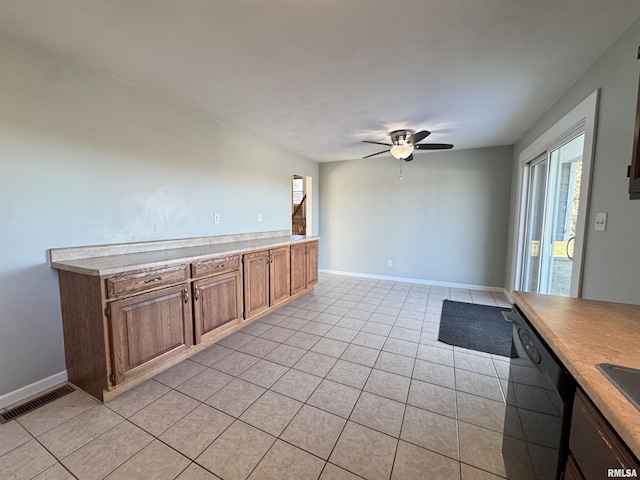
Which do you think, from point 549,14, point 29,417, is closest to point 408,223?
point 549,14

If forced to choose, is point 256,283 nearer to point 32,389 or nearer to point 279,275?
point 279,275

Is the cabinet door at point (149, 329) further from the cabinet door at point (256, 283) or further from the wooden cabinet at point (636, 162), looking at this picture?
the wooden cabinet at point (636, 162)

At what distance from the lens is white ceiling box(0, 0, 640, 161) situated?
4.75ft

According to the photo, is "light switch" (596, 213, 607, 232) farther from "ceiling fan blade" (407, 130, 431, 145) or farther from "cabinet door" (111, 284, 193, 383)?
"cabinet door" (111, 284, 193, 383)

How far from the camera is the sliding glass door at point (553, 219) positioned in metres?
2.50

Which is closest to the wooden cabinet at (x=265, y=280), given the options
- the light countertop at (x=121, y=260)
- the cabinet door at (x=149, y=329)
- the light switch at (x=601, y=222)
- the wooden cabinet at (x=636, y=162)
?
the light countertop at (x=121, y=260)

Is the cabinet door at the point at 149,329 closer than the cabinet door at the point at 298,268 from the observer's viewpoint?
Yes

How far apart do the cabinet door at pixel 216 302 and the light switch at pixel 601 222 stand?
114 inches

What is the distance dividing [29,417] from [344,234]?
4.69m

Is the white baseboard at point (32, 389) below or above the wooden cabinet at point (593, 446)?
below

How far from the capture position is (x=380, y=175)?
5113 mm

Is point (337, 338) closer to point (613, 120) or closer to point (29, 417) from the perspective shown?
point (29, 417)
